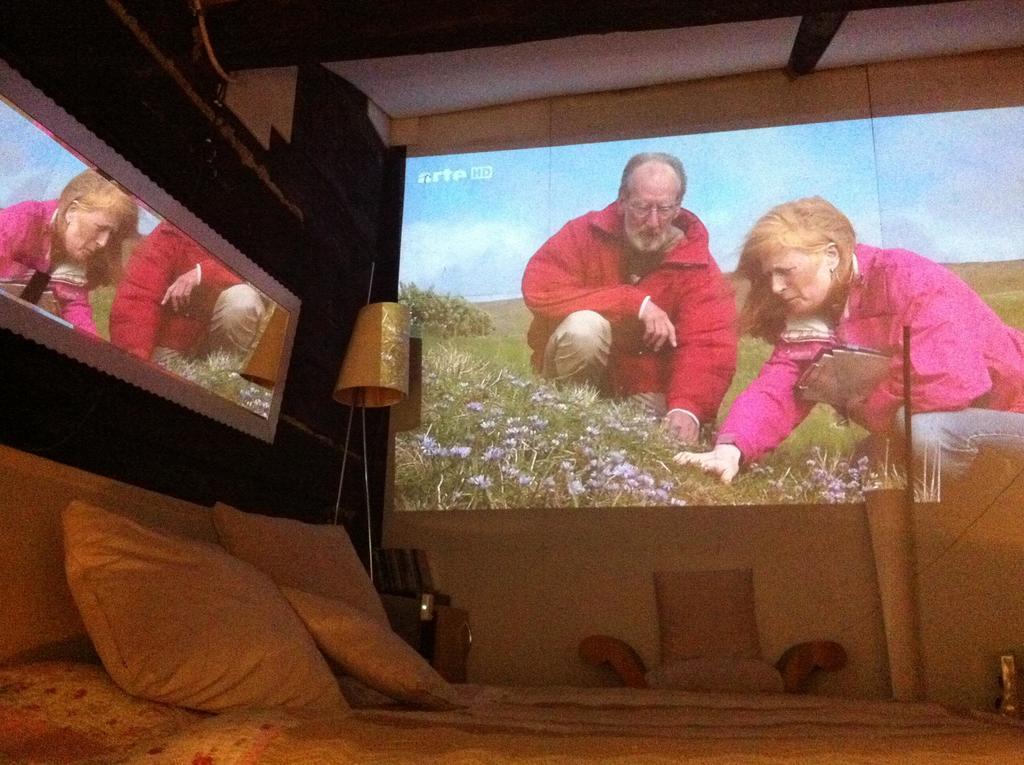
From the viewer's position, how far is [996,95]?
4.04 meters

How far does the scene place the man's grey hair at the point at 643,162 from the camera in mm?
4289

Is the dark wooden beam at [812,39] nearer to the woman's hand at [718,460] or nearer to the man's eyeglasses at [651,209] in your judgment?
the man's eyeglasses at [651,209]

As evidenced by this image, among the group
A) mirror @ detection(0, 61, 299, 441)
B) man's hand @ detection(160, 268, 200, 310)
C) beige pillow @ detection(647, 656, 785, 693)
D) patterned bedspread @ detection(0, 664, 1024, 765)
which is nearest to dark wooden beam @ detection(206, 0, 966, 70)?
mirror @ detection(0, 61, 299, 441)

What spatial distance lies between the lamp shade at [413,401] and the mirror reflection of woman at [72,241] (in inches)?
80.2

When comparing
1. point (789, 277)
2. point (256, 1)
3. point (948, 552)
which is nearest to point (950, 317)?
point (789, 277)

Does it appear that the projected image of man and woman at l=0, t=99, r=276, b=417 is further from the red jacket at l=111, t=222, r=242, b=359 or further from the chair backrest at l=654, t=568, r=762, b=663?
the chair backrest at l=654, t=568, r=762, b=663

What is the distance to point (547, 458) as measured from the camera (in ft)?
13.4

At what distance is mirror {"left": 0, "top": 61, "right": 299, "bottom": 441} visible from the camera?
2.03m

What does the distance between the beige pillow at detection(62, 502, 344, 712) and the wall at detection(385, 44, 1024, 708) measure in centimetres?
231

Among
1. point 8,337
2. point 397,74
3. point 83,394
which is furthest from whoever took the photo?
point 397,74

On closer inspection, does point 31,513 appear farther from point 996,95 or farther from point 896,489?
point 996,95

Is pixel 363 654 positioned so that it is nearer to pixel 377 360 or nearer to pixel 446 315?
pixel 377 360

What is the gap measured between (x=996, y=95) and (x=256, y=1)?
3.22 metres

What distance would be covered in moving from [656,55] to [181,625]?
11.5 feet
